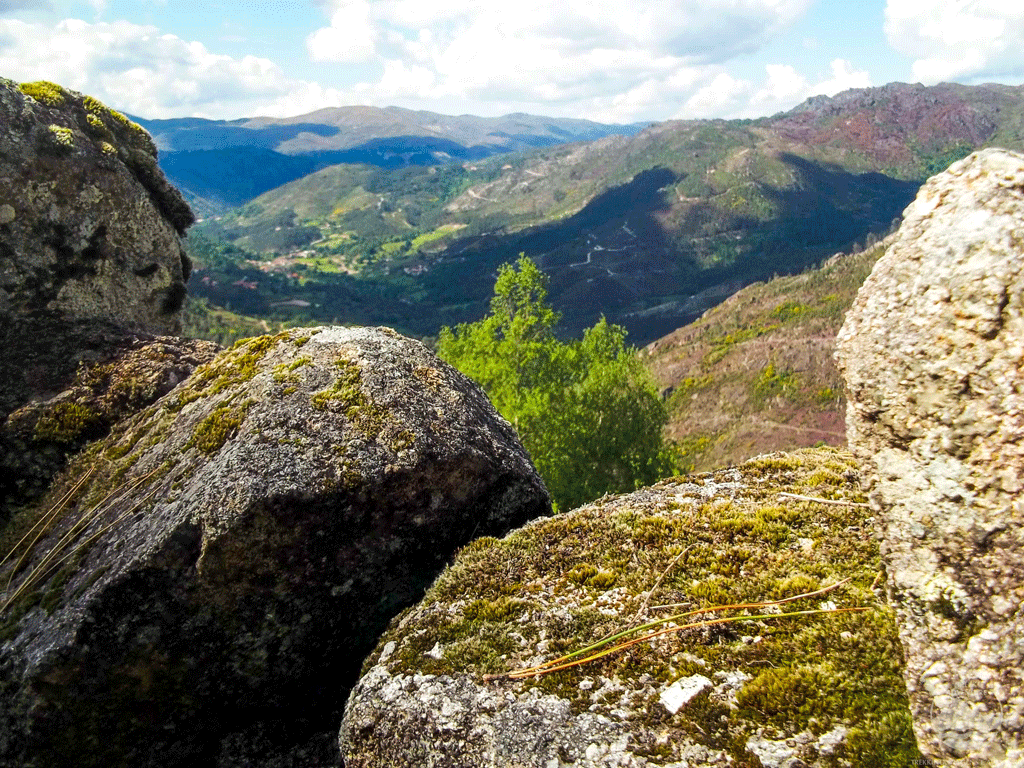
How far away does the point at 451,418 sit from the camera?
942cm

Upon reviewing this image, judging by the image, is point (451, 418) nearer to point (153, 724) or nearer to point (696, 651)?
point (696, 651)

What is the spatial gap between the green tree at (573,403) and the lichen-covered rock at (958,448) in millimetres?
22317

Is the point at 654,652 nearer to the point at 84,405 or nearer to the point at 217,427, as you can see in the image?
the point at 217,427

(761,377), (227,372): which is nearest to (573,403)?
(227,372)

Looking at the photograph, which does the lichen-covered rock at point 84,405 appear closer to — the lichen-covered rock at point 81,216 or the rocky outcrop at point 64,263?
the rocky outcrop at point 64,263

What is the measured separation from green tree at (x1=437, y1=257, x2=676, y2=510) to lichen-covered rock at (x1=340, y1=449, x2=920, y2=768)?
1950cm

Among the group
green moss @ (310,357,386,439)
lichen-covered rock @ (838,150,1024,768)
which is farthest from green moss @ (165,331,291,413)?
lichen-covered rock @ (838,150,1024,768)

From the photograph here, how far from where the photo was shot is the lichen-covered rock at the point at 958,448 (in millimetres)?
4492

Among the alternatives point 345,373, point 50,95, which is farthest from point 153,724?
point 50,95

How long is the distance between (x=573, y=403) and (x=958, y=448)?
25.5 meters

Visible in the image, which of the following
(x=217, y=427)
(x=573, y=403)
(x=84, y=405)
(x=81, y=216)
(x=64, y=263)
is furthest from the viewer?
(x=573, y=403)

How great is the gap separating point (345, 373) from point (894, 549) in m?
7.39

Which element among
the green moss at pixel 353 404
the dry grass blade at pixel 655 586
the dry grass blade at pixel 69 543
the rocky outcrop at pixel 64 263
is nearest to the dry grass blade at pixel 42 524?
the dry grass blade at pixel 69 543

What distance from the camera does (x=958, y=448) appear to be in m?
4.77
